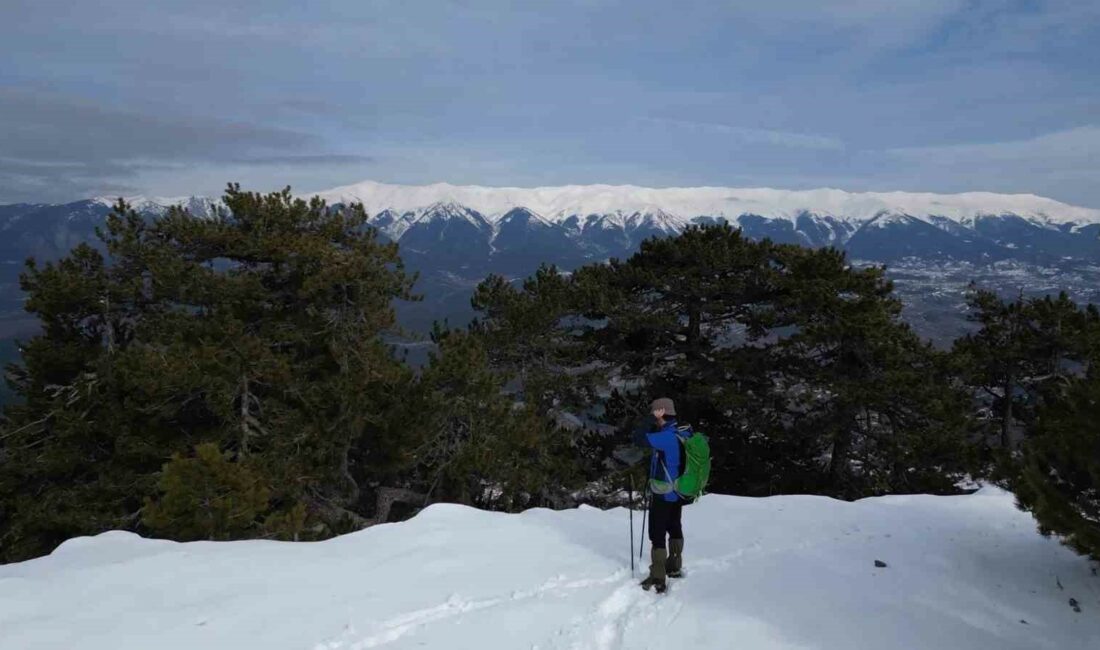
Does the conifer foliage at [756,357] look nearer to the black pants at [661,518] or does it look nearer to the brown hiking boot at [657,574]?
the black pants at [661,518]

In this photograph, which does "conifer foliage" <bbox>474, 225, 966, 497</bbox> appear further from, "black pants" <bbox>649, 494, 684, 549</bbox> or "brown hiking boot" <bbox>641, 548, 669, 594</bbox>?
"brown hiking boot" <bbox>641, 548, 669, 594</bbox>

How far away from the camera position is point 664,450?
6.91m

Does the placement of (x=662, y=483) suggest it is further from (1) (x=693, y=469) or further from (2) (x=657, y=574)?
(2) (x=657, y=574)

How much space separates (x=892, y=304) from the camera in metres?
19.2

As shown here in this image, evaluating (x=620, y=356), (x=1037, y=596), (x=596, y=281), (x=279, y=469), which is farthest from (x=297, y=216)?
(x=1037, y=596)

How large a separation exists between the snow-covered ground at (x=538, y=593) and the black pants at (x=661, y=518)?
58 cm

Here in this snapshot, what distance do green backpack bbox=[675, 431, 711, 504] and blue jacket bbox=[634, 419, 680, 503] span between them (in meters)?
0.08

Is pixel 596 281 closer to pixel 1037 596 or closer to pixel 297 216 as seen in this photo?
pixel 297 216

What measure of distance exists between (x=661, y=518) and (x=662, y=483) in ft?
1.29

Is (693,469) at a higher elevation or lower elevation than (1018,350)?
higher

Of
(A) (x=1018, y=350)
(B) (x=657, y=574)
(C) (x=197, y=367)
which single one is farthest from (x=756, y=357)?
(C) (x=197, y=367)

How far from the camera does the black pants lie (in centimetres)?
694

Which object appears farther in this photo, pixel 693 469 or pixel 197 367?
pixel 197 367

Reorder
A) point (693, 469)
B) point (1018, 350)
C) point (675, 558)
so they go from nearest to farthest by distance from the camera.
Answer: point (693, 469) < point (675, 558) < point (1018, 350)
